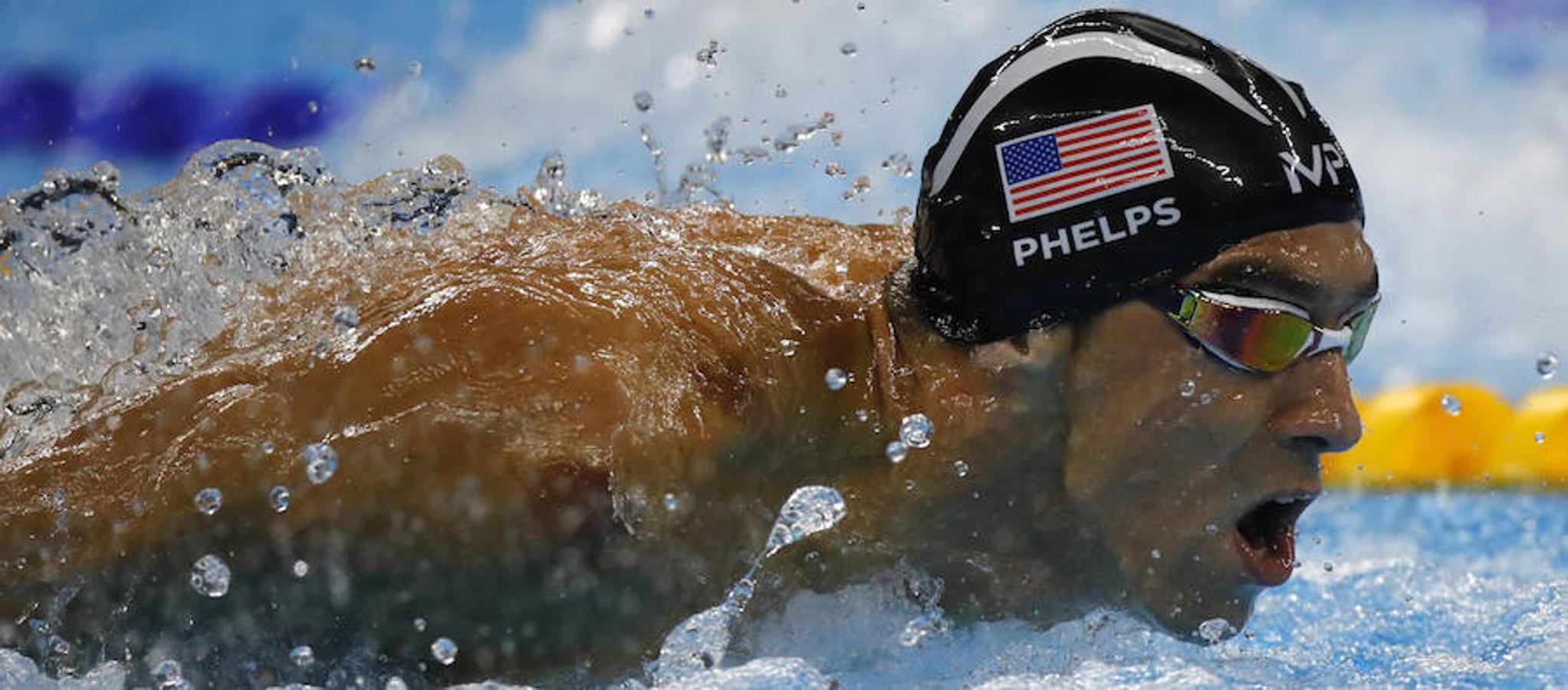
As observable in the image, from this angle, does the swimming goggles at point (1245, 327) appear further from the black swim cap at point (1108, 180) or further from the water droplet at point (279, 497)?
the water droplet at point (279, 497)

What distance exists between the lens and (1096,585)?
2.02m

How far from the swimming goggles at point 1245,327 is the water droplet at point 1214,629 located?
1.06 feet

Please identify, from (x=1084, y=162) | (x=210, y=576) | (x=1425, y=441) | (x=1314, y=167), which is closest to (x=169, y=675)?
(x=210, y=576)

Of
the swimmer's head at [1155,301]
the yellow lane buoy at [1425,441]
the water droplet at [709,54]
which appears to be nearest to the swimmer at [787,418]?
the swimmer's head at [1155,301]

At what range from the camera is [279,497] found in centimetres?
167

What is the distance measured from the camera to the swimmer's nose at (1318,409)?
1882 mm

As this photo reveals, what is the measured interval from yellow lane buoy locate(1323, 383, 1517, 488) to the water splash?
3.01 metres

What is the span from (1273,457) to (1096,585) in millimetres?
277

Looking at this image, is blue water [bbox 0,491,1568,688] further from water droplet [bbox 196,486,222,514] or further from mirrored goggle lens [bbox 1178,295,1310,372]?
mirrored goggle lens [bbox 1178,295,1310,372]

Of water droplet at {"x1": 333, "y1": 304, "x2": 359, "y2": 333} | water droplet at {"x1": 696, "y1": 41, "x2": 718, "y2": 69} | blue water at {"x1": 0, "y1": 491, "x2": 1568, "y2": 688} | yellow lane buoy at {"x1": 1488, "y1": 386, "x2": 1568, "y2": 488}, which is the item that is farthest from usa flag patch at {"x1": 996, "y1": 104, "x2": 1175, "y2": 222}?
yellow lane buoy at {"x1": 1488, "y1": 386, "x2": 1568, "y2": 488}

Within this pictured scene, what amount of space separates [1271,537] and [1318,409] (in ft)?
0.64

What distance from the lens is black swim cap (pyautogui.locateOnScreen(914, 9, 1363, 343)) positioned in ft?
6.16

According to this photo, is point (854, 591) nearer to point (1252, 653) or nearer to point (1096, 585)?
point (1096, 585)

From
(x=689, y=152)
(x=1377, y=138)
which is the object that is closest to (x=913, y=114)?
(x=689, y=152)
